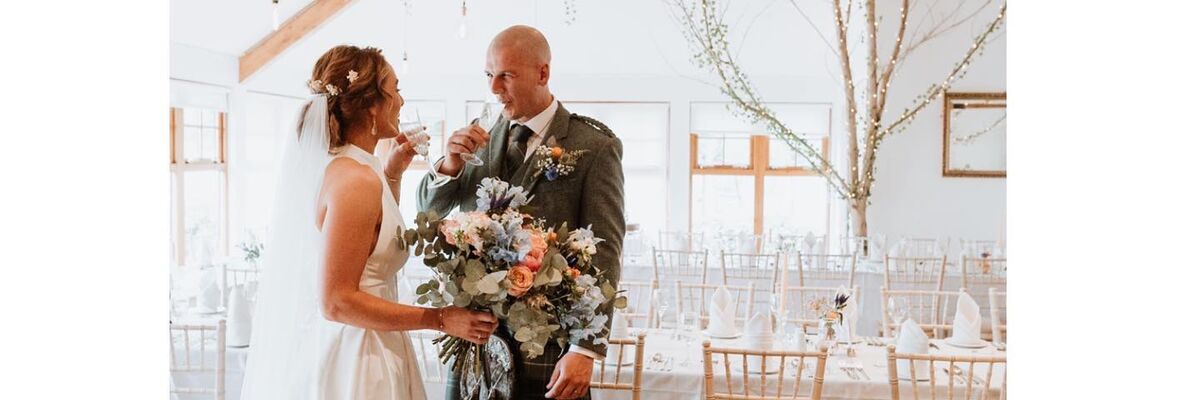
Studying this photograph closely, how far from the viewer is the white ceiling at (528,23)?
954 centimetres

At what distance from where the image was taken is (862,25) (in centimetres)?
877

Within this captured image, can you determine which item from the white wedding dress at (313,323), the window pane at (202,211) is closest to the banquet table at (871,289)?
the white wedding dress at (313,323)

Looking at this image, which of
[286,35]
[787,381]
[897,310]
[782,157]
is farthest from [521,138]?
[782,157]

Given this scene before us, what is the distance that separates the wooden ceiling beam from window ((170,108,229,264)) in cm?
59

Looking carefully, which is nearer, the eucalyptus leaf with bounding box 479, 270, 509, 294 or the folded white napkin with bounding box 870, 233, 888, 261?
the eucalyptus leaf with bounding box 479, 270, 509, 294

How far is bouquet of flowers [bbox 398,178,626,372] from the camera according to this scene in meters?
2.16

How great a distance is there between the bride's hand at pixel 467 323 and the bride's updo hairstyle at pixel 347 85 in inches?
20.1

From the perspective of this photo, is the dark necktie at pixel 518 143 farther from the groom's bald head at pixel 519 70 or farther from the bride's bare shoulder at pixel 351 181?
the bride's bare shoulder at pixel 351 181

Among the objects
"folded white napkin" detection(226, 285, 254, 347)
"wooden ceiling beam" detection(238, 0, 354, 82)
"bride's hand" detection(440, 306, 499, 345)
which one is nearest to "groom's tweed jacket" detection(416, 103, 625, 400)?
"bride's hand" detection(440, 306, 499, 345)

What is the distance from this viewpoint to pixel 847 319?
4344 millimetres

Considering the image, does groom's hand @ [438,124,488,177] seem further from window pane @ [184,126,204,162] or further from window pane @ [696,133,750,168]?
window pane @ [696,133,750,168]
